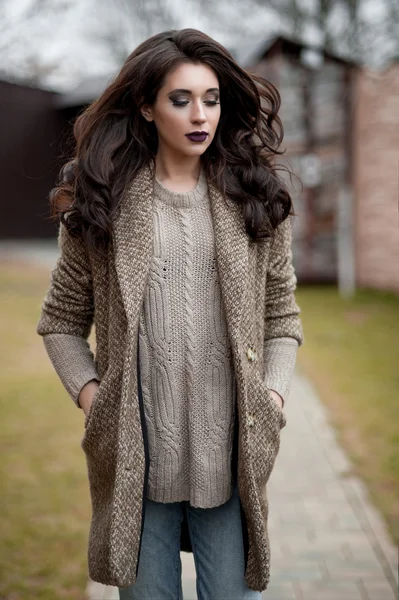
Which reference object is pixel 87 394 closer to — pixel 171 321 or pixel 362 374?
pixel 171 321

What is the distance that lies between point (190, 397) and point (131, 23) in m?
21.0

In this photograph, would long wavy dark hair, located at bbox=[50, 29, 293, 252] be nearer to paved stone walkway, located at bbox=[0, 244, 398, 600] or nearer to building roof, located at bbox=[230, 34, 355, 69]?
paved stone walkway, located at bbox=[0, 244, 398, 600]

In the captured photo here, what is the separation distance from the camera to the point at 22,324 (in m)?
10.2

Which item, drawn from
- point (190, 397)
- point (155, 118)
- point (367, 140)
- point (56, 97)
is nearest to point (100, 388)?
point (190, 397)

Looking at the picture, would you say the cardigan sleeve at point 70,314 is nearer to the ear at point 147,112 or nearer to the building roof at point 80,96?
the ear at point 147,112

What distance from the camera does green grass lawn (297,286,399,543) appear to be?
506 centimetres

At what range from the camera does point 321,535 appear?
13.4ft

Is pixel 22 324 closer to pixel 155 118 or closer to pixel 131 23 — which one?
pixel 155 118

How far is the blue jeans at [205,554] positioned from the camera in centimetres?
217

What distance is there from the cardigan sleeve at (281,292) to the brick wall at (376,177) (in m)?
9.91

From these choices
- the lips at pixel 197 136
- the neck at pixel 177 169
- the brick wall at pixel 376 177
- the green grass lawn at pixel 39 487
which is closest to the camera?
the lips at pixel 197 136

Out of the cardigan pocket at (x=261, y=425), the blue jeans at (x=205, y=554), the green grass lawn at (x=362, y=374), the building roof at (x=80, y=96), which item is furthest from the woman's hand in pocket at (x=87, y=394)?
the building roof at (x=80, y=96)

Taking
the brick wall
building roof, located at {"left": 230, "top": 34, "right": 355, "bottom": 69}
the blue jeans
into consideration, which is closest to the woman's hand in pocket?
the blue jeans

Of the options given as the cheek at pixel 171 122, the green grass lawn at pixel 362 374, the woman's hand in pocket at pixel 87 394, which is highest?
the cheek at pixel 171 122
